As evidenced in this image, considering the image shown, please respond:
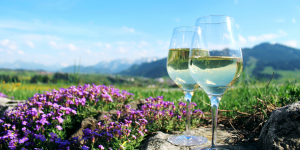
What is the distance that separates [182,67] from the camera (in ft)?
7.70

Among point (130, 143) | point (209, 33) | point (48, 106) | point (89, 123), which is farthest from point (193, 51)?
point (48, 106)

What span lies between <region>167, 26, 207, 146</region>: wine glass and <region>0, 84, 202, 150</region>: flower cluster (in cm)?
61

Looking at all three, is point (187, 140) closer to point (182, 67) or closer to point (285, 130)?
point (182, 67)

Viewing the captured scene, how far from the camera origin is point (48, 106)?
367 cm

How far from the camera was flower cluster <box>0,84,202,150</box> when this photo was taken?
267 cm

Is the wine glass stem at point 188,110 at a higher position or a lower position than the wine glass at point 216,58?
lower

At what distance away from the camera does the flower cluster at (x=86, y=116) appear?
2672mm

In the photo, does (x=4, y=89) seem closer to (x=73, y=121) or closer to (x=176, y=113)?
(x=73, y=121)

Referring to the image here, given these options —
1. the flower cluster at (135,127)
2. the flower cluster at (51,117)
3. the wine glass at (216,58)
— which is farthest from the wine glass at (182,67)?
the flower cluster at (51,117)

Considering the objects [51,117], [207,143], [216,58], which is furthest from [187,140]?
[51,117]

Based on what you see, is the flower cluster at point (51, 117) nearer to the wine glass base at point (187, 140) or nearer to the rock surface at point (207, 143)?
the rock surface at point (207, 143)

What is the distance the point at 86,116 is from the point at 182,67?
2.19 m

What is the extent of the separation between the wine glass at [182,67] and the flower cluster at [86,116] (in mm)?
615

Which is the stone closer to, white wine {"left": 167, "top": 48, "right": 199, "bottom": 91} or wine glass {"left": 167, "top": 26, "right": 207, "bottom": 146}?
wine glass {"left": 167, "top": 26, "right": 207, "bottom": 146}
